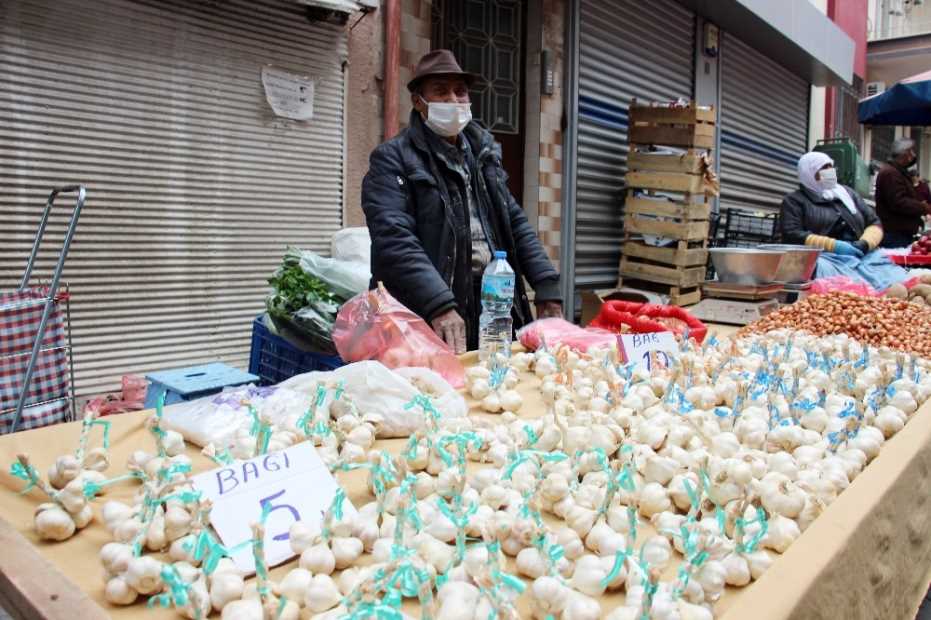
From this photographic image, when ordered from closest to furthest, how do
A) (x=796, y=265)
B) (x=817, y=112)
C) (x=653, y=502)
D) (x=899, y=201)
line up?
(x=653, y=502)
(x=796, y=265)
(x=899, y=201)
(x=817, y=112)

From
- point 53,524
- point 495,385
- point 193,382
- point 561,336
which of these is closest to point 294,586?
point 53,524

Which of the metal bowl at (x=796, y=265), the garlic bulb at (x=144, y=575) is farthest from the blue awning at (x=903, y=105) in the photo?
the garlic bulb at (x=144, y=575)

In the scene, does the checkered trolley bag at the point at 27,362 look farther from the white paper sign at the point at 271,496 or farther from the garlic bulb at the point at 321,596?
the garlic bulb at the point at 321,596

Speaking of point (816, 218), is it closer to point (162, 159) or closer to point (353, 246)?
point (353, 246)

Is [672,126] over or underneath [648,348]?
over

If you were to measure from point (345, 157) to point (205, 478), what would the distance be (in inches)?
180

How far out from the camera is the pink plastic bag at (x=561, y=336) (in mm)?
2502

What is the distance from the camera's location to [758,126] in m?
11.2

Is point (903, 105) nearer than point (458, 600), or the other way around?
point (458, 600)

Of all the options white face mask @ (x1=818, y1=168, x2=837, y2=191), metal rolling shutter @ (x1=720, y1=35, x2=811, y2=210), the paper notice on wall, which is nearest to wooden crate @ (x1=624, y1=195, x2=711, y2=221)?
white face mask @ (x1=818, y1=168, x2=837, y2=191)

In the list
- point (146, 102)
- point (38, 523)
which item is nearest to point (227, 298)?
point (146, 102)

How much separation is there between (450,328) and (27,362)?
5.39 ft

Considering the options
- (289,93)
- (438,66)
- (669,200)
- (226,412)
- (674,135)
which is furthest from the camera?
(669,200)

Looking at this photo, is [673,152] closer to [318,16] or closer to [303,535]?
[318,16]
